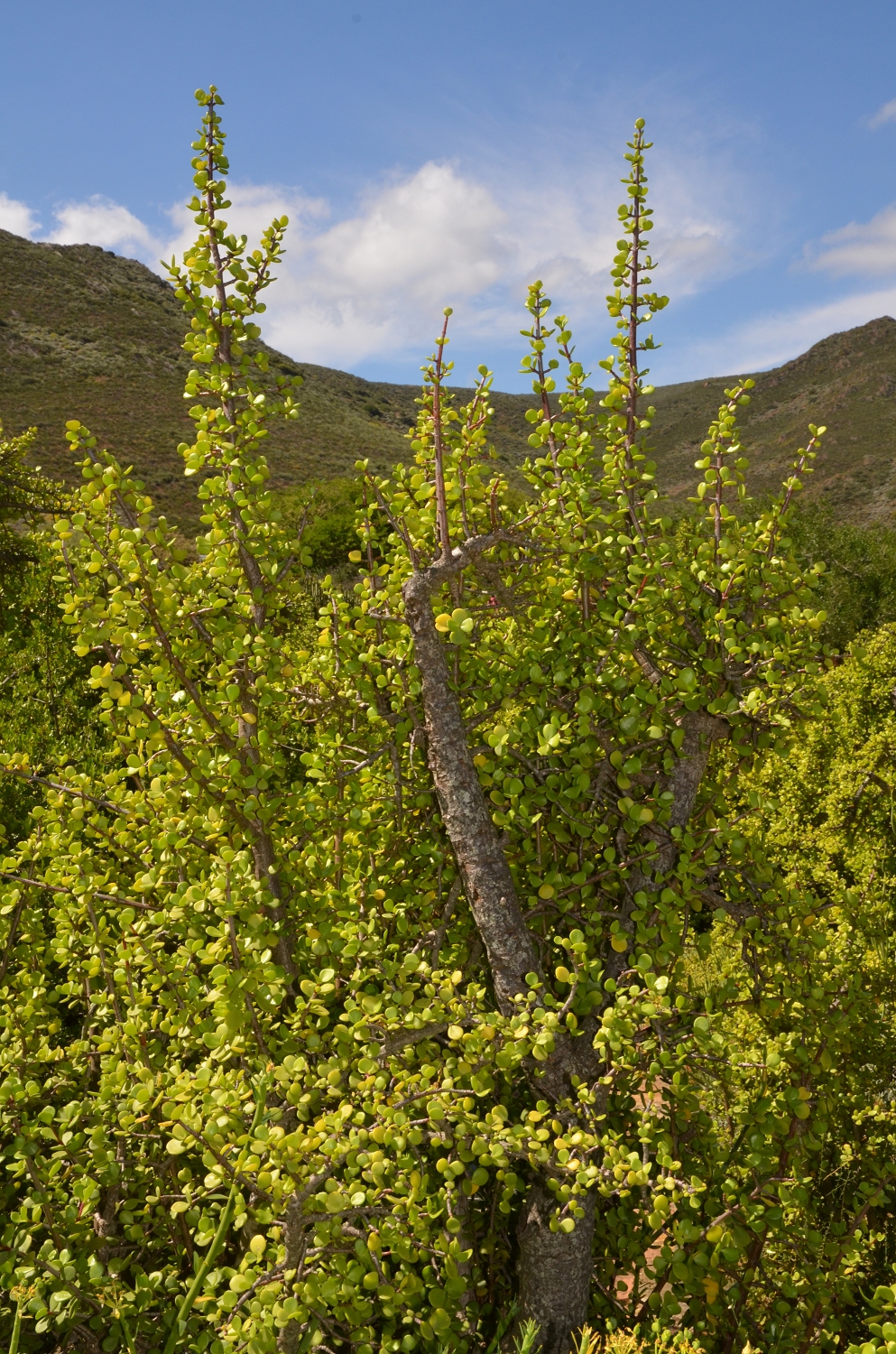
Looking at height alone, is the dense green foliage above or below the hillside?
below

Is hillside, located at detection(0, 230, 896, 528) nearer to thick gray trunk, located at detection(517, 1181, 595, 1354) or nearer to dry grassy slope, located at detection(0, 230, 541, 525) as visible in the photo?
dry grassy slope, located at detection(0, 230, 541, 525)

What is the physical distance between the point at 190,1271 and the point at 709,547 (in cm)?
311

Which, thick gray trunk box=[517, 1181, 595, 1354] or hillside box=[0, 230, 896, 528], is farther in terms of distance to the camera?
hillside box=[0, 230, 896, 528]

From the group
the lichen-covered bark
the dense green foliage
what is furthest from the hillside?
the lichen-covered bark

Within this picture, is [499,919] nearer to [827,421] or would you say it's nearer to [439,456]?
[439,456]

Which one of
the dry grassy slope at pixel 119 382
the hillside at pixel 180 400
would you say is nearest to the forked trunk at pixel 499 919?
the dry grassy slope at pixel 119 382

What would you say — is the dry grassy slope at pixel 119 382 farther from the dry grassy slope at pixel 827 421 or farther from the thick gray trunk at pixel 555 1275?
the thick gray trunk at pixel 555 1275

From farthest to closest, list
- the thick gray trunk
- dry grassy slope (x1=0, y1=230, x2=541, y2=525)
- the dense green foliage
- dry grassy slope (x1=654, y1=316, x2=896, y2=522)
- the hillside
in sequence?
dry grassy slope (x1=654, y1=316, x2=896, y2=522)
the hillside
dry grassy slope (x1=0, y1=230, x2=541, y2=525)
the thick gray trunk
the dense green foliage

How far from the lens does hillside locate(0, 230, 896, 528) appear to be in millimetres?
43844

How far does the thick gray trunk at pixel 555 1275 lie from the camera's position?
2.48 metres

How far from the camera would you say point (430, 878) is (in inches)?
113

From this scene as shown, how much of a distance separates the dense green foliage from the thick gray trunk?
116mm

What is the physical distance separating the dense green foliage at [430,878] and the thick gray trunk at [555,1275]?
0.12 meters

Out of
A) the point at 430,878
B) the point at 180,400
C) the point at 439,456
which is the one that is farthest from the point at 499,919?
the point at 180,400
